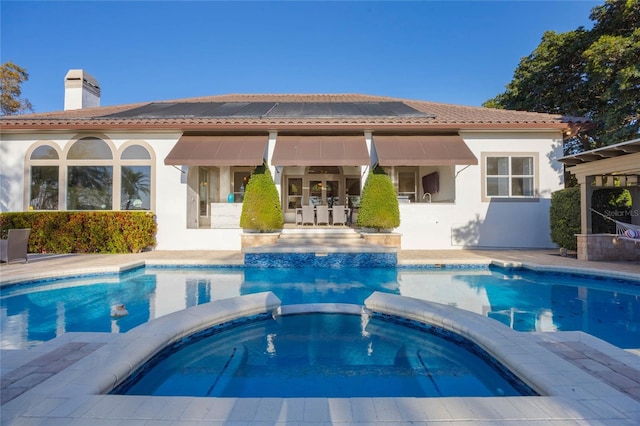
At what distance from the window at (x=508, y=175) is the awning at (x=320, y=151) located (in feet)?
20.1

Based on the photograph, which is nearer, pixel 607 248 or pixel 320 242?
pixel 607 248

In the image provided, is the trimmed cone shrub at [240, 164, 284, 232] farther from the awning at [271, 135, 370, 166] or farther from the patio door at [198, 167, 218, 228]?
the patio door at [198, 167, 218, 228]

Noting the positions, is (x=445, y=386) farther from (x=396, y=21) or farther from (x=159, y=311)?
(x=396, y=21)

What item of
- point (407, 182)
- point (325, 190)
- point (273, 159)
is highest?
point (273, 159)

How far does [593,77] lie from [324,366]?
22987 mm

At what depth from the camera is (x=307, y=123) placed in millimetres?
15188

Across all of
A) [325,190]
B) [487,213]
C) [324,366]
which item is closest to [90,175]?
[325,190]

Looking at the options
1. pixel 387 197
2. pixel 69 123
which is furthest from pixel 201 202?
pixel 387 197

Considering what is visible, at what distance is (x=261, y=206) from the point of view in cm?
1420

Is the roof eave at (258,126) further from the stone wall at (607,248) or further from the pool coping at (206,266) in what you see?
the pool coping at (206,266)

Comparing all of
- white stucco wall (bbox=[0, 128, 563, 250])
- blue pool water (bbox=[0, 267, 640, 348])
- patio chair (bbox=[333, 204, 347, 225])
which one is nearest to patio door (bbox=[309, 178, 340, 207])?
patio chair (bbox=[333, 204, 347, 225])

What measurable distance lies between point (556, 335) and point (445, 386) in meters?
2.14

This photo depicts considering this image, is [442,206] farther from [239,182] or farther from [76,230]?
[76,230]

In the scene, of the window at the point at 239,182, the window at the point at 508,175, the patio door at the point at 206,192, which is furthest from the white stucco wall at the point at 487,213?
the patio door at the point at 206,192
